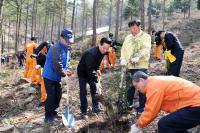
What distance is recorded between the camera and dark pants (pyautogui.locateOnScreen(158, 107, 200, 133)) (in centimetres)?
534

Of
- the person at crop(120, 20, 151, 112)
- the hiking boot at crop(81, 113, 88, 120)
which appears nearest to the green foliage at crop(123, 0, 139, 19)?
the person at crop(120, 20, 151, 112)

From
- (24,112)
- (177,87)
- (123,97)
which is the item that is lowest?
(24,112)

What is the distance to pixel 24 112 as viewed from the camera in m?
10.1

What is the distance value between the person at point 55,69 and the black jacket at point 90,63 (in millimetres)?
348

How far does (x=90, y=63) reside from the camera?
7969mm

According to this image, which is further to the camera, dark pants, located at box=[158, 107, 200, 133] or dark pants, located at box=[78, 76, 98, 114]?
dark pants, located at box=[78, 76, 98, 114]

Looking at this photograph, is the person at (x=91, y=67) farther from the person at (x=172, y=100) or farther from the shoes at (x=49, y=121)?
the person at (x=172, y=100)

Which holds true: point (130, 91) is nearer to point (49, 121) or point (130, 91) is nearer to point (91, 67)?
point (91, 67)

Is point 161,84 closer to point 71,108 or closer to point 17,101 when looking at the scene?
point 71,108

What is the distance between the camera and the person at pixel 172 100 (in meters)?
5.34

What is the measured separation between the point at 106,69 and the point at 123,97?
8801mm

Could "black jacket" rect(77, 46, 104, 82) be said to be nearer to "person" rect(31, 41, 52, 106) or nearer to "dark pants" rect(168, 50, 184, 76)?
"dark pants" rect(168, 50, 184, 76)

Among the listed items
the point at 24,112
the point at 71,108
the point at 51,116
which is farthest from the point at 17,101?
the point at 51,116

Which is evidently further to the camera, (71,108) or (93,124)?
(71,108)
